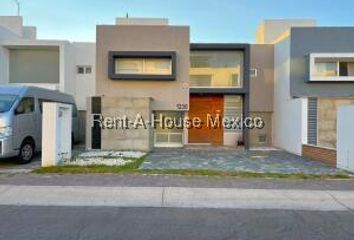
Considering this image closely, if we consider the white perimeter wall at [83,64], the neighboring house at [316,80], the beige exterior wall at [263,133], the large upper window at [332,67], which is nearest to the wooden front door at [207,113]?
the beige exterior wall at [263,133]

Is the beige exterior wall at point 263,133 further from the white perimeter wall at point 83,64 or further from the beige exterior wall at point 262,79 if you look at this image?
the white perimeter wall at point 83,64

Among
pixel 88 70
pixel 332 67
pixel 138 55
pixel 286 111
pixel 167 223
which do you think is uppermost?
pixel 138 55

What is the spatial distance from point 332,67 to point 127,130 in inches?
436

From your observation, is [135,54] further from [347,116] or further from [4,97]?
[347,116]

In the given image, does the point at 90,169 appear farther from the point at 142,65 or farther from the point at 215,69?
the point at 215,69

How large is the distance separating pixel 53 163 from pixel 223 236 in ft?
28.3

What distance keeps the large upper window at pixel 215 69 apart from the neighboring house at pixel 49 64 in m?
7.79

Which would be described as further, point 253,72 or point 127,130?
point 253,72

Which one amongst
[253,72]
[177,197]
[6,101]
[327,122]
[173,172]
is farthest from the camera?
[253,72]

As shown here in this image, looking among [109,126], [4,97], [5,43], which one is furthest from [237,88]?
[5,43]

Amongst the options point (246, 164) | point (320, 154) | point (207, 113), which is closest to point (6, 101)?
point (246, 164)

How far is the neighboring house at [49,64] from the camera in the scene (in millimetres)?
24062

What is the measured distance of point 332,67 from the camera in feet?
65.5

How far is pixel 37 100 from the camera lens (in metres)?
15.3
